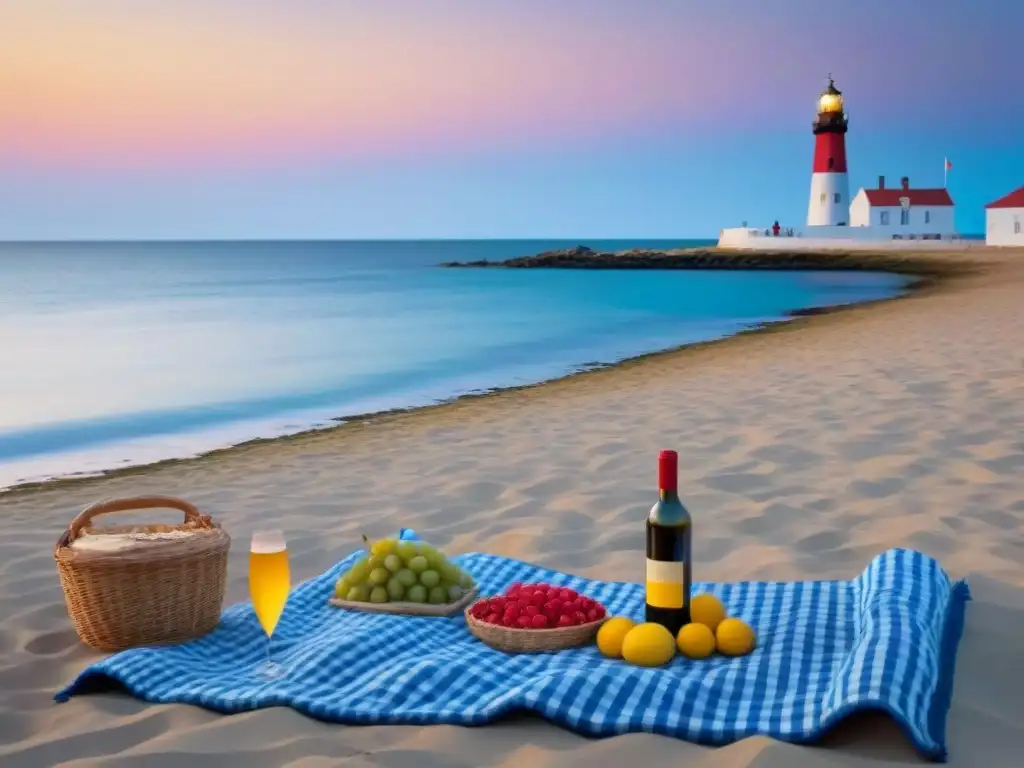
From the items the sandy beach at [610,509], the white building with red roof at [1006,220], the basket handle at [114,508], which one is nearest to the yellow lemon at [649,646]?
the sandy beach at [610,509]

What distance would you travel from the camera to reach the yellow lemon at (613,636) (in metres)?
3.39

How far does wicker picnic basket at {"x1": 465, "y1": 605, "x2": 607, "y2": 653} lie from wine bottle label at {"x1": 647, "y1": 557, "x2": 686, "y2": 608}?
237mm

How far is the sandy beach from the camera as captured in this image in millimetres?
2906

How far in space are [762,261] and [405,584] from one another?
2097 inches

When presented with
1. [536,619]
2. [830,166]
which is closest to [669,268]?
[830,166]

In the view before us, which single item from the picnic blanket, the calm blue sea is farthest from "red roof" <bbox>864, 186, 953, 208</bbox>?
the picnic blanket

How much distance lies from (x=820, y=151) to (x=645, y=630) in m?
53.2

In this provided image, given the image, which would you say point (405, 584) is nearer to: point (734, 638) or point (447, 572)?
point (447, 572)

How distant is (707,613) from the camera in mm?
3471

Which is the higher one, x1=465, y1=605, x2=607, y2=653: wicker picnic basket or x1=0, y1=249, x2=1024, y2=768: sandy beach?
x1=465, y1=605, x2=607, y2=653: wicker picnic basket

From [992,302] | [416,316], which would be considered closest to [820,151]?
[416,316]

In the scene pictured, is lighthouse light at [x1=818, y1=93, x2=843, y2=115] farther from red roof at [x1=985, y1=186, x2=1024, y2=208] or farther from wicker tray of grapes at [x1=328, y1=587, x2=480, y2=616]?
wicker tray of grapes at [x1=328, y1=587, x2=480, y2=616]

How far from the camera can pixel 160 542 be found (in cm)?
378

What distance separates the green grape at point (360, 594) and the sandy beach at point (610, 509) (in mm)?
874
